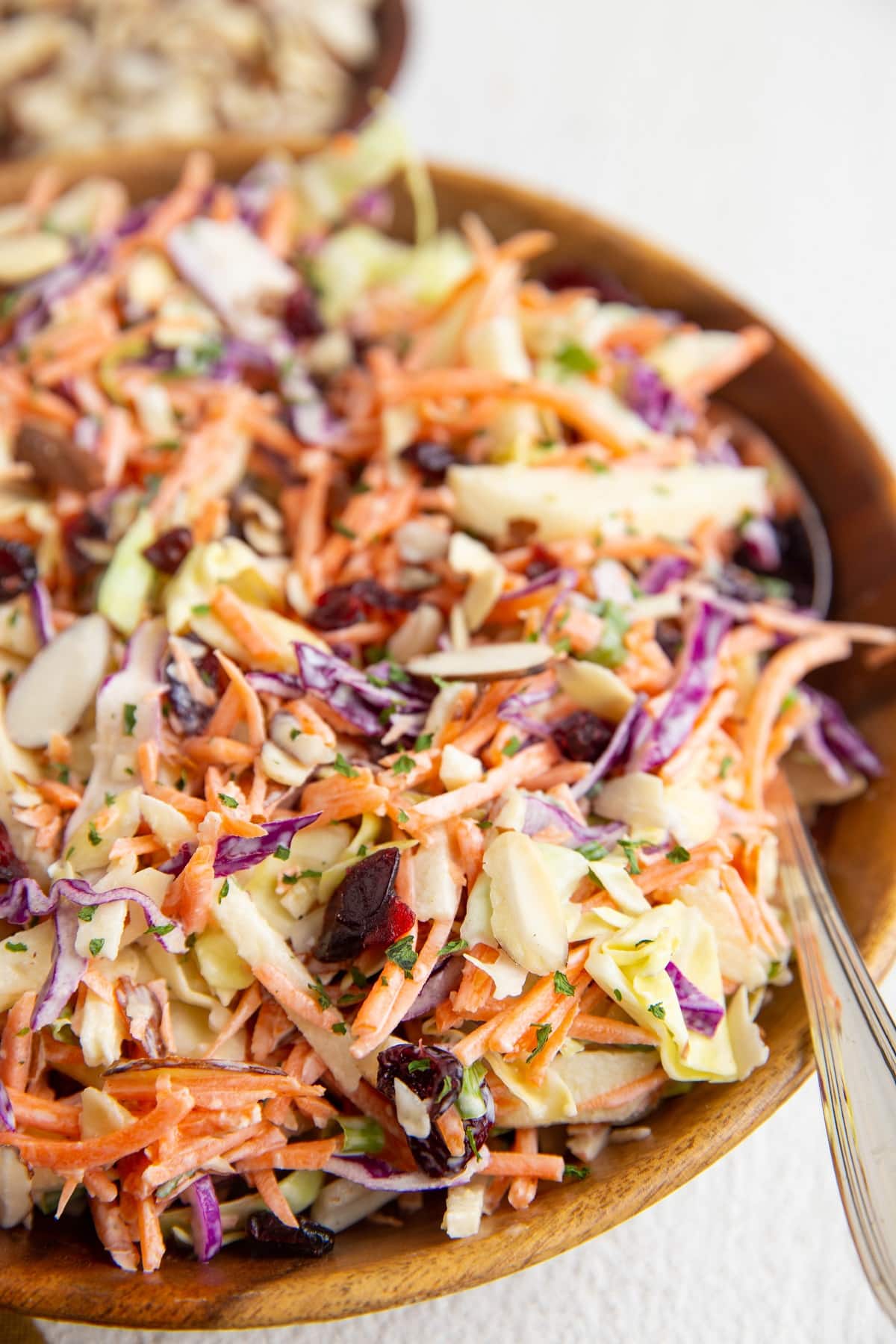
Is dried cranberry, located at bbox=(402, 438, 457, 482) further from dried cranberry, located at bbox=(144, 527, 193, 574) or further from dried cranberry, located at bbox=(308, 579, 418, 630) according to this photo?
dried cranberry, located at bbox=(144, 527, 193, 574)

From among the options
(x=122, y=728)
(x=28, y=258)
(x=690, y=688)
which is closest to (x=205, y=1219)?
(x=122, y=728)

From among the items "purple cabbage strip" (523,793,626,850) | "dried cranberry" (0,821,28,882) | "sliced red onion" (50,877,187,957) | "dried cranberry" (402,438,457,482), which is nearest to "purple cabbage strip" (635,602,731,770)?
"purple cabbage strip" (523,793,626,850)

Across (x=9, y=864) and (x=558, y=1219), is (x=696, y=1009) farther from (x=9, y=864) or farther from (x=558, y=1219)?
(x=9, y=864)

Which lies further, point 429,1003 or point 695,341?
point 695,341

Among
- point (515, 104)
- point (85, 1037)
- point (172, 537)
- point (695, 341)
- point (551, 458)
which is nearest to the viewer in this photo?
point (85, 1037)

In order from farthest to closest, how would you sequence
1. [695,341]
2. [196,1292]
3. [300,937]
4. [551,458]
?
1. [695,341]
2. [551,458]
3. [300,937]
4. [196,1292]

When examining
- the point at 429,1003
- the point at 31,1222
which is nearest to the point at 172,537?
the point at 429,1003

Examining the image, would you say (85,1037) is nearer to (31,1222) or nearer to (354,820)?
(31,1222)
